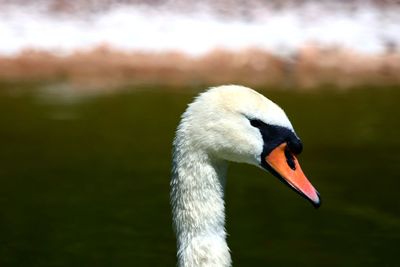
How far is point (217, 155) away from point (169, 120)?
604cm

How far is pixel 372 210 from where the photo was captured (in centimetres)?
858

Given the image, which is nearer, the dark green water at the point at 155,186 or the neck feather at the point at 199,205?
the neck feather at the point at 199,205

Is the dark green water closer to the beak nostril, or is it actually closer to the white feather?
the white feather

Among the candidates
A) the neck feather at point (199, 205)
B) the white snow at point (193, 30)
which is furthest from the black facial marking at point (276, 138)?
the white snow at point (193, 30)

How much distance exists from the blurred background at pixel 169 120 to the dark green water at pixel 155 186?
2 cm

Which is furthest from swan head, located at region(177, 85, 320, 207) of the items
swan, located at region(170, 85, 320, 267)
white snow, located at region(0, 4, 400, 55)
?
white snow, located at region(0, 4, 400, 55)

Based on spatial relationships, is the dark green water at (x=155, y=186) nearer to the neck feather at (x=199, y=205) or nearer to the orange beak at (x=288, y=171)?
the neck feather at (x=199, y=205)

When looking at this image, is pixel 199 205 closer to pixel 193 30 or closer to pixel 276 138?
pixel 276 138

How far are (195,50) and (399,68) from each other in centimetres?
199

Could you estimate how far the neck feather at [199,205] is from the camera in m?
4.49

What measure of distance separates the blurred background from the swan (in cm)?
295

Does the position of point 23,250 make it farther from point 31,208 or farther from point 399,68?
point 399,68

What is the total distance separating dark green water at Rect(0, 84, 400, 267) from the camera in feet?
25.5

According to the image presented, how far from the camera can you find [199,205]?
456 centimetres
